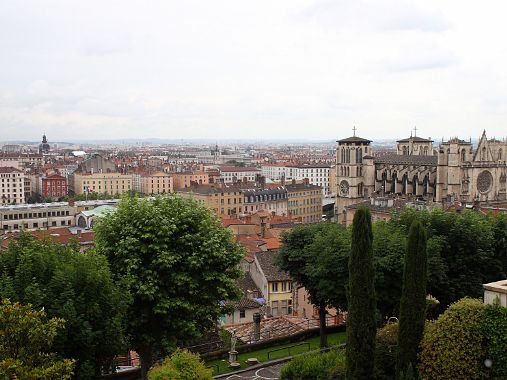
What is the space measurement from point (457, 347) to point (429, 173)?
72.8 meters

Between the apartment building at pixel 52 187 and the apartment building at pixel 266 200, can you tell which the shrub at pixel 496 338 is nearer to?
the apartment building at pixel 266 200

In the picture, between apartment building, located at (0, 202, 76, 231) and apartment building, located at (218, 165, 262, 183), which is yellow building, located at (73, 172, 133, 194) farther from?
apartment building, located at (0, 202, 76, 231)

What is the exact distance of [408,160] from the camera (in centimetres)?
9306

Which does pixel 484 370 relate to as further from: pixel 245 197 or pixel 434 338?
pixel 245 197

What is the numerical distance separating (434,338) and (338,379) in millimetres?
3688

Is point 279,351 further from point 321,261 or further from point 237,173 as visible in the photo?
point 237,173

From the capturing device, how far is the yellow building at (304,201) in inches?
4422

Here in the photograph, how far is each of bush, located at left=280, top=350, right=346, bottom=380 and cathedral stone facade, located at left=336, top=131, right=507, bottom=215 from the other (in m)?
59.5

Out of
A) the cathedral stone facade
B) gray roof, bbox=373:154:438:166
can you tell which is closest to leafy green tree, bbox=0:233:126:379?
the cathedral stone facade

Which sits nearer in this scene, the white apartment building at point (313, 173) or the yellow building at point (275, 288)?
the yellow building at point (275, 288)

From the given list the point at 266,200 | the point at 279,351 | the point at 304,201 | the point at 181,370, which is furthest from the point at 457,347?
the point at 304,201

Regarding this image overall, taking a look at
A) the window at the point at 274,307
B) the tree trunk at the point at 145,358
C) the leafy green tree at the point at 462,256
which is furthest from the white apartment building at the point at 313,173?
the tree trunk at the point at 145,358

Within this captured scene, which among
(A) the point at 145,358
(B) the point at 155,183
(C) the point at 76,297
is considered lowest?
(B) the point at 155,183

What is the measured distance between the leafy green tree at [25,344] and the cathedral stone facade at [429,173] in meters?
68.4
